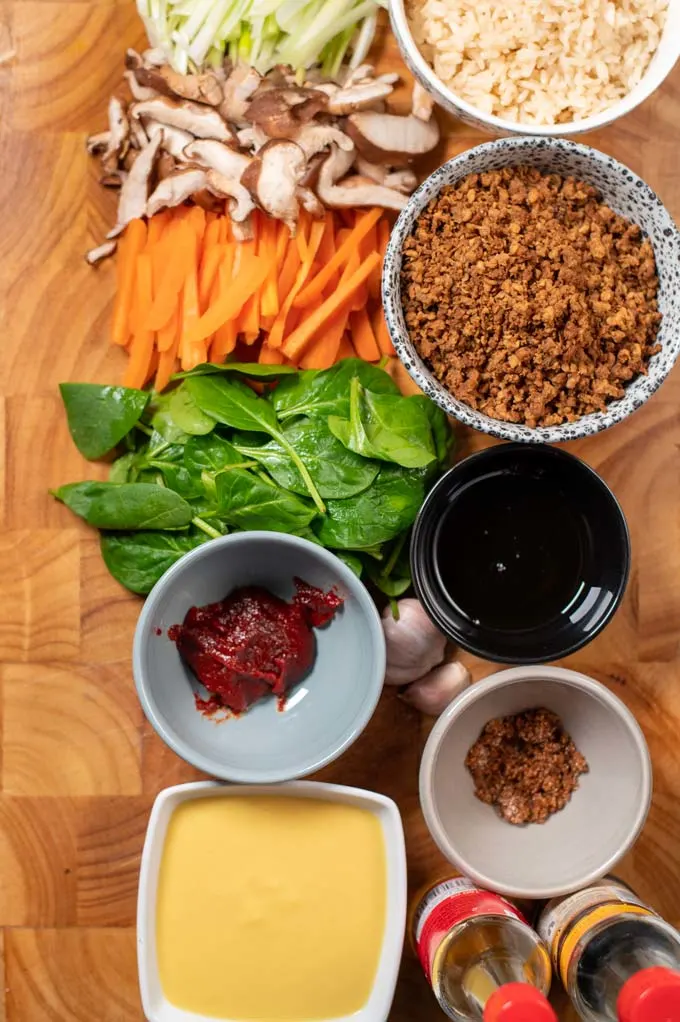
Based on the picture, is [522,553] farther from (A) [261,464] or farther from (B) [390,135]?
(B) [390,135]

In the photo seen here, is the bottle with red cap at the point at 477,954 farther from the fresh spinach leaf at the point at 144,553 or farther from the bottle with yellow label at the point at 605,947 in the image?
the fresh spinach leaf at the point at 144,553

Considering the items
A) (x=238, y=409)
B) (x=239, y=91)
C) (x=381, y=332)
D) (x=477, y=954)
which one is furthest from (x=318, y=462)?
(x=477, y=954)

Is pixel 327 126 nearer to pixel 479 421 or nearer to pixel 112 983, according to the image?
pixel 479 421

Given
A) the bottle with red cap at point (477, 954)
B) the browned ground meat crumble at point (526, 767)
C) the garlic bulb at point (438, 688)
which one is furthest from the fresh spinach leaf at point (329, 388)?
the bottle with red cap at point (477, 954)

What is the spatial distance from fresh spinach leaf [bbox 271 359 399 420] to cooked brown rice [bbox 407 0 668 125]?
1.33 feet

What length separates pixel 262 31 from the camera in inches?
57.9

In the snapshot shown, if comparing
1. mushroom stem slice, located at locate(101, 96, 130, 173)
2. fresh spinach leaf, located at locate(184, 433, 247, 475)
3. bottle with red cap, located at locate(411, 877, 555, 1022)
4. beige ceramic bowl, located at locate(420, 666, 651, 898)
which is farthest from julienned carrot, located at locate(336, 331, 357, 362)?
bottle with red cap, located at locate(411, 877, 555, 1022)

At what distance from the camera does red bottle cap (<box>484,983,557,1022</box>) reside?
3.61 feet

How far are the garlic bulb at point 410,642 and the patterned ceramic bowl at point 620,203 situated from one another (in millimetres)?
337

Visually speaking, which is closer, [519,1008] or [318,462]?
[519,1008]

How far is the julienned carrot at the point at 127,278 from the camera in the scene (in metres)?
1.47

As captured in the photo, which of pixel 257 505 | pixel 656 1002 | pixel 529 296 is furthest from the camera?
pixel 257 505

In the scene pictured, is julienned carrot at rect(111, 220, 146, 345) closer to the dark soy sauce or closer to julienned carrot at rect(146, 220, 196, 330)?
julienned carrot at rect(146, 220, 196, 330)

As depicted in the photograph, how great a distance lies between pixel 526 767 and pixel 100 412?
33.2 inches
